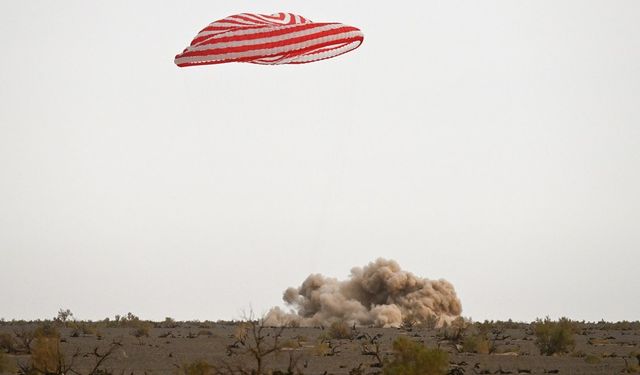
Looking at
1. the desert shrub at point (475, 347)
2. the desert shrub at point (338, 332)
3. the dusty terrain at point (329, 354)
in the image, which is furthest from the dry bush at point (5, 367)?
the desert shrub at point (338, 332)

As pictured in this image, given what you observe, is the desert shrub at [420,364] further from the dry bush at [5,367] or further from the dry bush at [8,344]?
the dry bush at [8,344]

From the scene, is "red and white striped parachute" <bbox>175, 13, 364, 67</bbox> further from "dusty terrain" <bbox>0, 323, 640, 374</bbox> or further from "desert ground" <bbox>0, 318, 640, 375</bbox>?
"dusty terrain" <bbox>0, 323, 640, 374</bbox>

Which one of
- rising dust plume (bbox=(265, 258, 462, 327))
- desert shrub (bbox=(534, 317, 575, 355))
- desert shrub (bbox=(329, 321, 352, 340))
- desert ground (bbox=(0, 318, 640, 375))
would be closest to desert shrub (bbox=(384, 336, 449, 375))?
desert ground (bbox=(0, 318, 640, 375))

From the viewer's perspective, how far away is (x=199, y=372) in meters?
25.6

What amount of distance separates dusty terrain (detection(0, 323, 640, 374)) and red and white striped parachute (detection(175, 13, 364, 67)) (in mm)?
11040

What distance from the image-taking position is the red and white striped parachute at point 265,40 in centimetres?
3912

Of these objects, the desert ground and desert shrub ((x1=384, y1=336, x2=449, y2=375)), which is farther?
the desert ground

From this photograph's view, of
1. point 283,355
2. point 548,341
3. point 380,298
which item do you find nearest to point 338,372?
point 283,355

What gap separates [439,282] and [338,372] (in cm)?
4235

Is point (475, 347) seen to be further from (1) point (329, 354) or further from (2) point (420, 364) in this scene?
(2) point (420, 364)

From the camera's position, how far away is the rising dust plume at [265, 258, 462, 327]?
227ft

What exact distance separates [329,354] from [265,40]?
1201 cm

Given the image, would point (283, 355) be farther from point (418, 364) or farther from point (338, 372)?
point (418, 364)

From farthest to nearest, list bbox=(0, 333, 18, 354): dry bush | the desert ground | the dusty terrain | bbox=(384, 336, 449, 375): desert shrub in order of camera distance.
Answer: bbox=(0, 333, 18, 354): dry bush < the dusty terrain < the desert ground < bbox=(384, 336, 449, 375): desert shrub
